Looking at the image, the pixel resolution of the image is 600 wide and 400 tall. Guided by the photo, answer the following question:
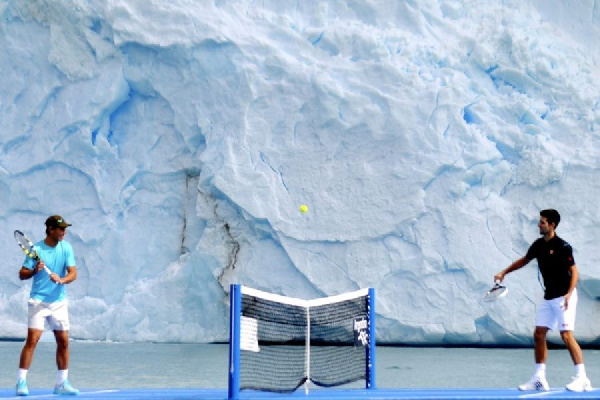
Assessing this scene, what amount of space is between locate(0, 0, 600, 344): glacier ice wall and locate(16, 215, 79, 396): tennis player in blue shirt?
759cm

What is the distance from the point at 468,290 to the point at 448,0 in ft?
16.9

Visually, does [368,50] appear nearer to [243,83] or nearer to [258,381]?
Result: [243,83]

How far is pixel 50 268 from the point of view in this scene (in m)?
5.89

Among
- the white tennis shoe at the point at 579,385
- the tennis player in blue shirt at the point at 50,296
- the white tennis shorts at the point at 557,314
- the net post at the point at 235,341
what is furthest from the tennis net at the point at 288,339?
the white tennis shoe at the point at 579,385

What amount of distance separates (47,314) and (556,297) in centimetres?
359

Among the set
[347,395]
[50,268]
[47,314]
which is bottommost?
[347,395]

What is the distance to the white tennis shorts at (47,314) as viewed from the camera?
19.1ft

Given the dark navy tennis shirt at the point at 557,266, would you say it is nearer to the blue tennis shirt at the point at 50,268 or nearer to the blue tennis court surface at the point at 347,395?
the blue tennis court surface at the point at 347,395

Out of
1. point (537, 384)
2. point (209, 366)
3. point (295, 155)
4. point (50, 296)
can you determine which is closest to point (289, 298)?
point (50, 296)

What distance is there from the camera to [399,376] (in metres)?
9.03

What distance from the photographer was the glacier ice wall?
1341cm

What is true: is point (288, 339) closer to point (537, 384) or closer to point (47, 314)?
point (537, 384)

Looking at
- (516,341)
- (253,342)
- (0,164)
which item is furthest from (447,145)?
(253,342)

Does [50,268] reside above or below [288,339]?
above
